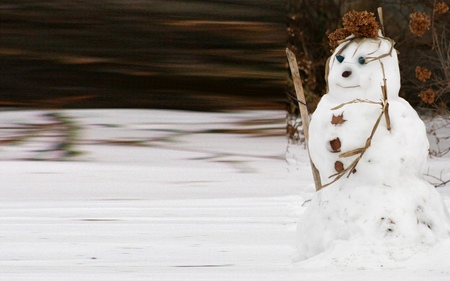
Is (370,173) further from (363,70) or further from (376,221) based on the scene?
(363,70)

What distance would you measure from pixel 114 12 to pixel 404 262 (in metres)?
3.25

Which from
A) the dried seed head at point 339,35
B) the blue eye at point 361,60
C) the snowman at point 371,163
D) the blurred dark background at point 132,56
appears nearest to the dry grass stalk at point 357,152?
the snowman at point 371,163

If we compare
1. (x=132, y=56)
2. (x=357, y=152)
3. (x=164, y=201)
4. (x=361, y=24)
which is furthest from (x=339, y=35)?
(x=132, y=56)

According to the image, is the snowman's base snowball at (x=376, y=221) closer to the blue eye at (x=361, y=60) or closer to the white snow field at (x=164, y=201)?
the white snow field at (x=164, y=201)

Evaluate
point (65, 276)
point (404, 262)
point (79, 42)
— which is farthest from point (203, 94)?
point (404, 262)

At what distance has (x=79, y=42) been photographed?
4.95 metres

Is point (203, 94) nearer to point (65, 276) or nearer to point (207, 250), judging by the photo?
point (207, 250)

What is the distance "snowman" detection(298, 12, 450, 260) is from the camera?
6.96ft

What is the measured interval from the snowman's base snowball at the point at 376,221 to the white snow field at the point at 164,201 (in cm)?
2

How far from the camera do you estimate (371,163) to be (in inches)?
84.7

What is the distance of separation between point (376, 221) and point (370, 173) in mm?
124

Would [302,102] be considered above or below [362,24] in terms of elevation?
below

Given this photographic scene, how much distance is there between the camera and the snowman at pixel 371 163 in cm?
212

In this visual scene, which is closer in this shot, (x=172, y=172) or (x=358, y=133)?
(x=358, y=133)
